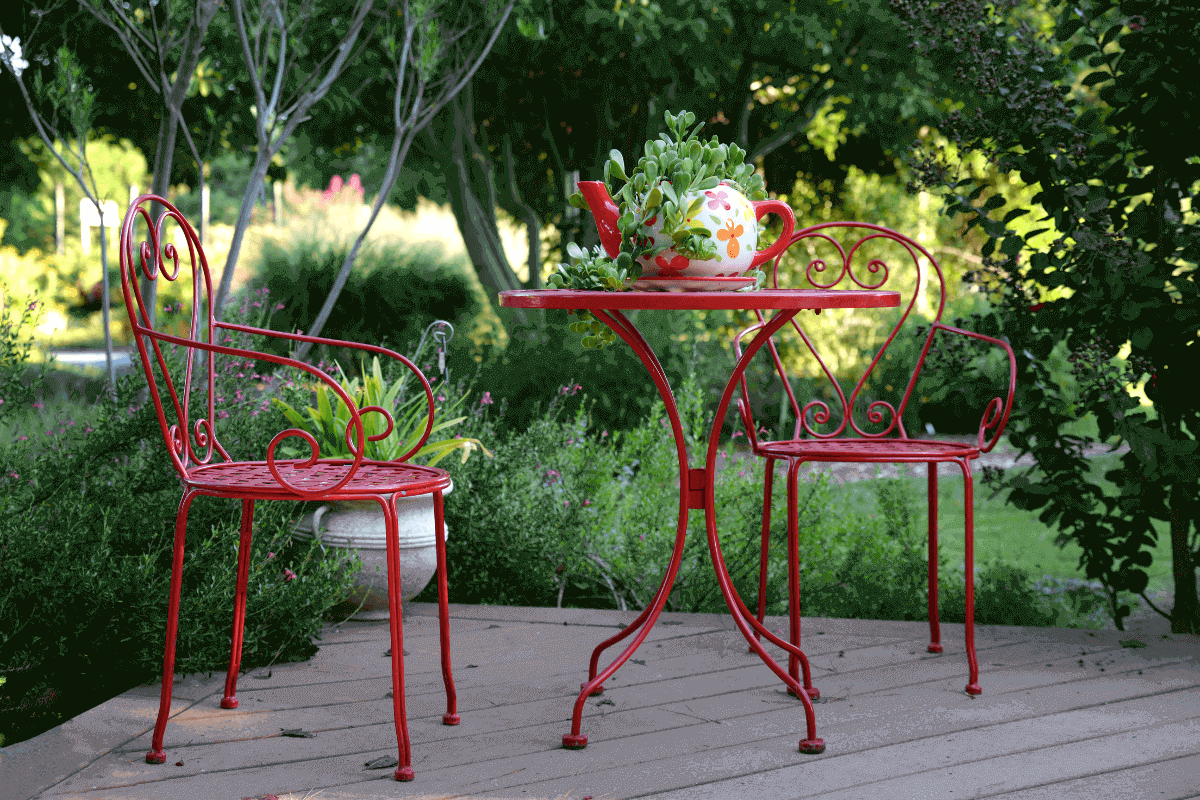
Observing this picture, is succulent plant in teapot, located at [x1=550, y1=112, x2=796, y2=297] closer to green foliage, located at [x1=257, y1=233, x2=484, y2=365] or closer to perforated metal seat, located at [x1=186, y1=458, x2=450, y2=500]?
perforated metal seat, located at [x1=186, y1=458, x2=450, y2=500]

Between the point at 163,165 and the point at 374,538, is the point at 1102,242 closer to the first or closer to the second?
the point at 374,538

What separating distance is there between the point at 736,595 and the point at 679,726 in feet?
0.95

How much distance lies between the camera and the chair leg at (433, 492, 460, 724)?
79.7 inches

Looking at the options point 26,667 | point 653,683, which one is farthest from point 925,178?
point 26,667

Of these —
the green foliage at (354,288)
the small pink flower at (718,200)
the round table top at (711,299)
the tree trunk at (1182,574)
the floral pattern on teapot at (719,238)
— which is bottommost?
the tree trunk at (1182,574)

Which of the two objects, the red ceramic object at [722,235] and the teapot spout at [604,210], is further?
the teapot spout at [604,210]

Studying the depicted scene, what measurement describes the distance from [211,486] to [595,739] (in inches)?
34.6

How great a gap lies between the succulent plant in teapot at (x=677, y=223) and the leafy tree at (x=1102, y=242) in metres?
0.92

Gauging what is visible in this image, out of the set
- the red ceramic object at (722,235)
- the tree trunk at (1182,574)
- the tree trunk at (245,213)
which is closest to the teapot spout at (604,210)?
the red ceramic object at (722,235)

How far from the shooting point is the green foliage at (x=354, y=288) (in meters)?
6.30

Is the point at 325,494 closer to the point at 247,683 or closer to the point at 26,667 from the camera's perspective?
the point at 247,683

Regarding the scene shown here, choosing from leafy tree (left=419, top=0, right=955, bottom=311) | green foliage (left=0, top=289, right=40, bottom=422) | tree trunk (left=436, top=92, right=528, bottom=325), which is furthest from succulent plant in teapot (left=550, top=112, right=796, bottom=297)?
tree trunk (left=436, top=92, right=528, bottom=325)

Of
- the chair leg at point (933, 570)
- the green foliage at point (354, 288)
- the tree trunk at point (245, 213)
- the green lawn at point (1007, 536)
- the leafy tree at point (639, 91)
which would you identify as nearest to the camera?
the chair leg at point (933, 570)

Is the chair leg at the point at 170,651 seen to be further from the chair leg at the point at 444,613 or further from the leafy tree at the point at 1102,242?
the leafy tree at the point at 1102,242
